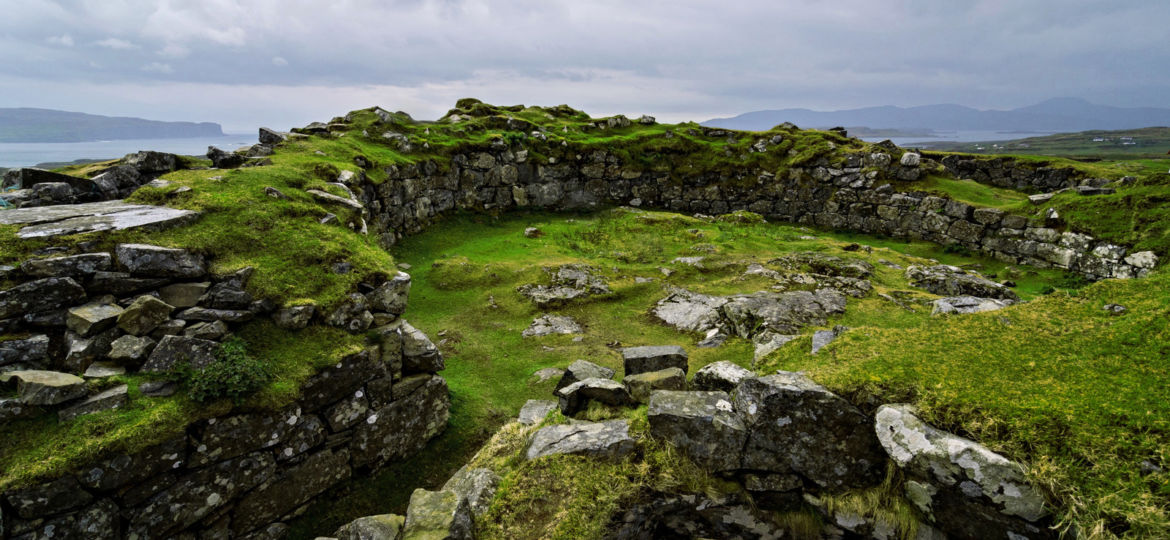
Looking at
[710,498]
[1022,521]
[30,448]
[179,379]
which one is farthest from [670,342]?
[30,448]

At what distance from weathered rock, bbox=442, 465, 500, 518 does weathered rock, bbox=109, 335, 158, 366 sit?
5655mm

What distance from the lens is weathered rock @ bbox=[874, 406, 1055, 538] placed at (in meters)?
5.32

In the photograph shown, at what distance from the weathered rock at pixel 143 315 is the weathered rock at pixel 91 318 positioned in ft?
0.44

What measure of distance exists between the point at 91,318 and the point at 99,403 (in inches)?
66.8

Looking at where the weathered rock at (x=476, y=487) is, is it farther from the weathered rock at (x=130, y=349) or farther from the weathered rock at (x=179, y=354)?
the weathered rock at (x=130, y=349)

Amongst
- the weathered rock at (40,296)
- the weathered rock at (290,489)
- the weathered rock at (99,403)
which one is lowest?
the weathered rock at (290,489)

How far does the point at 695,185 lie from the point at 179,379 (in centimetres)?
3449

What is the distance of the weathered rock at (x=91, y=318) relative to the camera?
8.00 metres

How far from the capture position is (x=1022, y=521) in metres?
5.34

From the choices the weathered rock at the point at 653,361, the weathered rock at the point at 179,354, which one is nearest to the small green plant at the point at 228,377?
the weathered rock at the point at 179,354

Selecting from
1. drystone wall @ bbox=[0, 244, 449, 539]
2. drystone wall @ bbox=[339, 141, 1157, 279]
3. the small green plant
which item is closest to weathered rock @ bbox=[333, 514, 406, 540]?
drystone wall @ bbox=[0, 244, 449, 539]

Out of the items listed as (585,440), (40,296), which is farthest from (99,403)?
(585,440)

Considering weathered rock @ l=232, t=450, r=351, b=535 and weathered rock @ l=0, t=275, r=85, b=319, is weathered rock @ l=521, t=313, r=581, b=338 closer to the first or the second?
weathered rock @ l=232, t=450, r=351, b=535

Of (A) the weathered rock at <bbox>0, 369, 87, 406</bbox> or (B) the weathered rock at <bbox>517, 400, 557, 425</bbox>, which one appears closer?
(A) the weathered rock at <bbox>0, 369, 87, 406</bbox>
